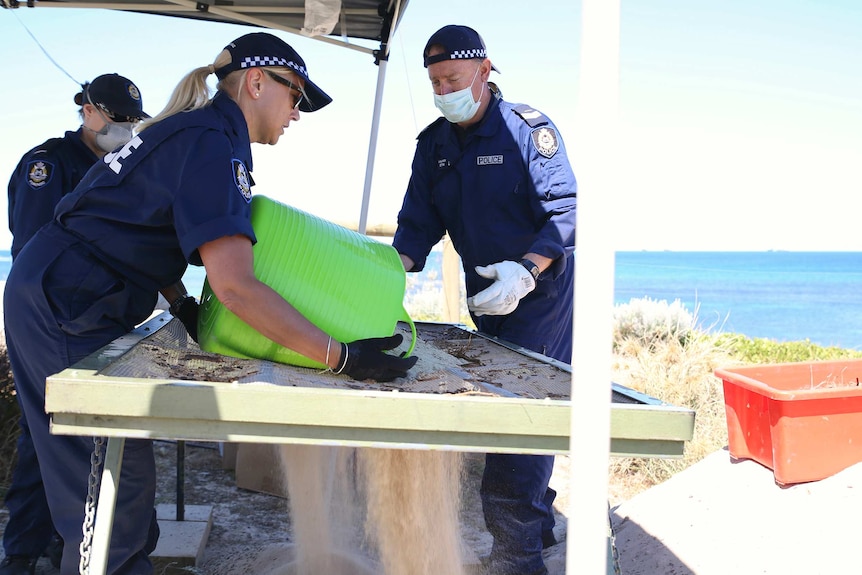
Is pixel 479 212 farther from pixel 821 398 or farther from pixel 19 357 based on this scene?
pixel 19 357

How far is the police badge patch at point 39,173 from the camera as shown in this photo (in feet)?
8.96

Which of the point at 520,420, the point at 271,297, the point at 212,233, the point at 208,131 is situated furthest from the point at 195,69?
the point at 520,420

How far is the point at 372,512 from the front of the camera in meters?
2.45

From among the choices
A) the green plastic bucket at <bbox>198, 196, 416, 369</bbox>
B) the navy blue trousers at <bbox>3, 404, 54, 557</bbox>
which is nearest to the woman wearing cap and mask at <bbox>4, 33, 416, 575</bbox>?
the green plastic bucket at <bbox>198, 196, 416, 369</bbox>

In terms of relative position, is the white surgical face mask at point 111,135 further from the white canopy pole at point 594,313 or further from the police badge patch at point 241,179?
the white canopy pole at point 594,313

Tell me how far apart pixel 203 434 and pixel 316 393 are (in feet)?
0.68

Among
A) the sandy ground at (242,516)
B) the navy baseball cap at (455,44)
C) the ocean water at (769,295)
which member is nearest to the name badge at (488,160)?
the navy baseball cap at (455,44)

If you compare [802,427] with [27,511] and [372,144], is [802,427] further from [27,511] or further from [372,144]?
[372,144]

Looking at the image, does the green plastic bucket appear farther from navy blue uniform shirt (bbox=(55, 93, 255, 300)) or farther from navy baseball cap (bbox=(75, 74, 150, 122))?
navy baseball cap (bbox=(75, 74, 150, 122))

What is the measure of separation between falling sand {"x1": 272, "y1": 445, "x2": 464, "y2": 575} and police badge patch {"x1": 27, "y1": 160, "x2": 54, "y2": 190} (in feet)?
4.24

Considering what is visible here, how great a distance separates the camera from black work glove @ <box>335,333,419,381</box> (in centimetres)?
174

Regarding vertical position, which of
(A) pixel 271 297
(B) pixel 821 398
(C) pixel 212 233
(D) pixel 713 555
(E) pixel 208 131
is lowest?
→ (D) pixel 713 555

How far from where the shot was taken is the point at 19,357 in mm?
1951

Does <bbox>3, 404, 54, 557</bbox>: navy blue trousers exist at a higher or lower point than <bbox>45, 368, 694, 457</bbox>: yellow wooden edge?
lower
